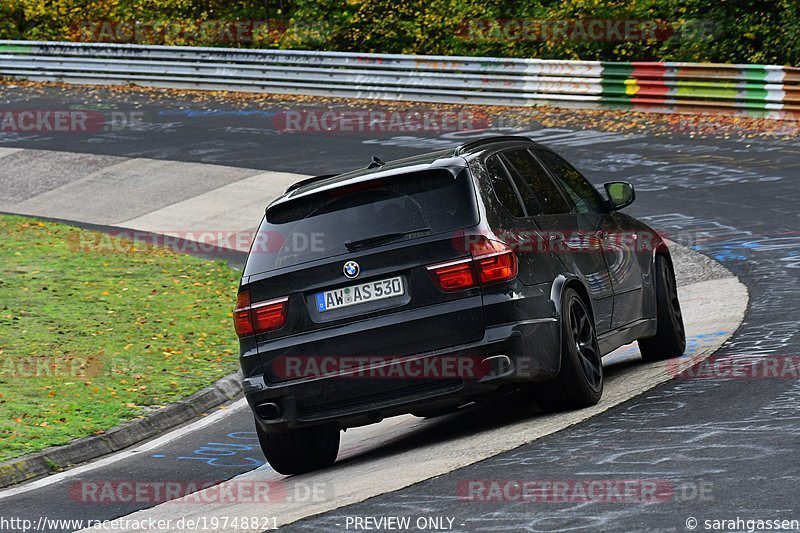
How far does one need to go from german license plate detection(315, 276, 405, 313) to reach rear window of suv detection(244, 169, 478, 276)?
22 cm

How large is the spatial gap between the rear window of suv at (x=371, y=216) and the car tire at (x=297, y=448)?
3.37 ft

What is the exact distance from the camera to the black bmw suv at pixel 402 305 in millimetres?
7574

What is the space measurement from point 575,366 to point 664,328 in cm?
213

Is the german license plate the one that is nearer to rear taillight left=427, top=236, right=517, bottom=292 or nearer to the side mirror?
rear taillight left=427, top=236, right=517, bottom=292

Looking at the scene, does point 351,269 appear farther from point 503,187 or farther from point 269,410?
point 503,187

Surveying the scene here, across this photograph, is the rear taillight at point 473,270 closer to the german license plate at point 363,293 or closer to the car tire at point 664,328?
the german license plate at point 363,293

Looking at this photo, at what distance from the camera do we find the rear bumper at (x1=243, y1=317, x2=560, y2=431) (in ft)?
24.8

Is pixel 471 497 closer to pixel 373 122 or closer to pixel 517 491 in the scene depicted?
pixel 517 491

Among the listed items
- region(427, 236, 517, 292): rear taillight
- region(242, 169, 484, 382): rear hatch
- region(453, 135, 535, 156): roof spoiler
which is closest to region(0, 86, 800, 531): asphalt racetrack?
region(242, 169, 484, 382): rear hatch

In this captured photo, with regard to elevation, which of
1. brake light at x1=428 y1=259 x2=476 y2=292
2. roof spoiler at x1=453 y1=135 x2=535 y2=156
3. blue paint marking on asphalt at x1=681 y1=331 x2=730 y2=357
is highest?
roof spoiler at x1=453 y1=135 x2=535 y2=156

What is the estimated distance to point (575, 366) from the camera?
7.92m

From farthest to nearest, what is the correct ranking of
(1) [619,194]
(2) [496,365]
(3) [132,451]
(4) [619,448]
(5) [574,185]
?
(3) [132,451]
(1) [619,194]
(5) [574,185]
(2) [496,365]
(4) [619,448]

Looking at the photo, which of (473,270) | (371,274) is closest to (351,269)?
(371,274)

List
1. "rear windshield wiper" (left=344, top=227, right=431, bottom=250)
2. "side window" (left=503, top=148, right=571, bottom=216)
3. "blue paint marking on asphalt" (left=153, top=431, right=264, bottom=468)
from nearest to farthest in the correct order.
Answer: "rear windshield wiper" (left=344, top=227, right=431, bottom=250) → "side window" (left=503, top=148, right=571, bottom=216) → "blue paint marking on asphalt" (left=153, top=431, right=264, bottom=468)
